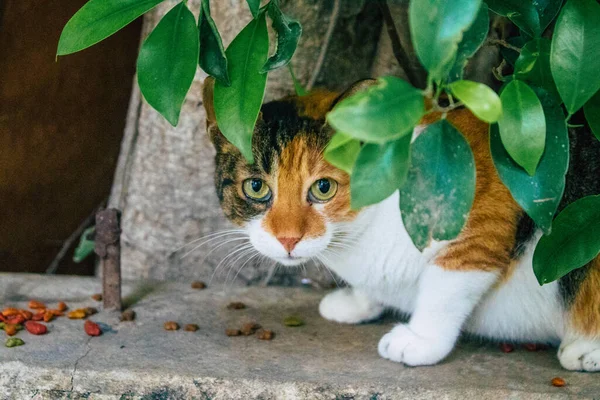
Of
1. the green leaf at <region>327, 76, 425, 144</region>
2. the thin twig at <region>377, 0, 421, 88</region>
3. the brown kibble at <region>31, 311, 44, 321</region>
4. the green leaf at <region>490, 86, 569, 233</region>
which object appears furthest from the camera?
the thin twig at <region>377, 0, 421, 88</region>

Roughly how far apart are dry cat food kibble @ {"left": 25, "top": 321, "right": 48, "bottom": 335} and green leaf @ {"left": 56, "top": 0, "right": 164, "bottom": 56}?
0.79 m

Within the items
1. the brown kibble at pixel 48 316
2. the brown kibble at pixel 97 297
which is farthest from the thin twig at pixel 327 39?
the brown kibble at pixel 48 316

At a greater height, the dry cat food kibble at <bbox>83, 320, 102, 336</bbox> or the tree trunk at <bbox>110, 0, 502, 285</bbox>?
the tree trunk at <bbox>110, 0, 502, 285</bbox>

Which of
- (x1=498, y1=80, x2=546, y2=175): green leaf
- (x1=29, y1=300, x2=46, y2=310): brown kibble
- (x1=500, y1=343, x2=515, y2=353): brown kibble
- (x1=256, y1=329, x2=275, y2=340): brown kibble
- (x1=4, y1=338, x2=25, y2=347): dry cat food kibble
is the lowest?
(x1=4, y1=338, x2=25, y2=347): dry cat food kibble

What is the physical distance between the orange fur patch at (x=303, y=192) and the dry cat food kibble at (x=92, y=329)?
1.55 ft

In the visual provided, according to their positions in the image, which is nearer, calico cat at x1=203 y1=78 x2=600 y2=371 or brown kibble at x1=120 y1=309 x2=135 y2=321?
calico cat at x1=203 y1=78 x2=600 y2=371

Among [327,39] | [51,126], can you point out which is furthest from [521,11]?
[51,126]

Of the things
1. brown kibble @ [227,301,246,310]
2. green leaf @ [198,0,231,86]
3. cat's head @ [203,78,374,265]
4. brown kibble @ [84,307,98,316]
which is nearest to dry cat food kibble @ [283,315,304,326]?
brown kibble @ [227,301,246,310]

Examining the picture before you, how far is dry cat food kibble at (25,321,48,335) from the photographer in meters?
1.84

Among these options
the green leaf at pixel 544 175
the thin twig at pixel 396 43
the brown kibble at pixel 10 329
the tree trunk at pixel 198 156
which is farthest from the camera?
the tree trunk at pixel 198 156

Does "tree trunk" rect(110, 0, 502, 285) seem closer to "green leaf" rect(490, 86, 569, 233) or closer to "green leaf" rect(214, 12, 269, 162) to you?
"green leaf" rect(214, 12, 269, 162)

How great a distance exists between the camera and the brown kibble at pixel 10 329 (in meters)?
1.84

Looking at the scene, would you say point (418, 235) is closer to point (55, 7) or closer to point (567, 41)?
point (567, 41)

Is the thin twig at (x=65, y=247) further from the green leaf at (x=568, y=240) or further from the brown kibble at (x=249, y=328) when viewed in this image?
the green leaf at (x=568, y=240)
